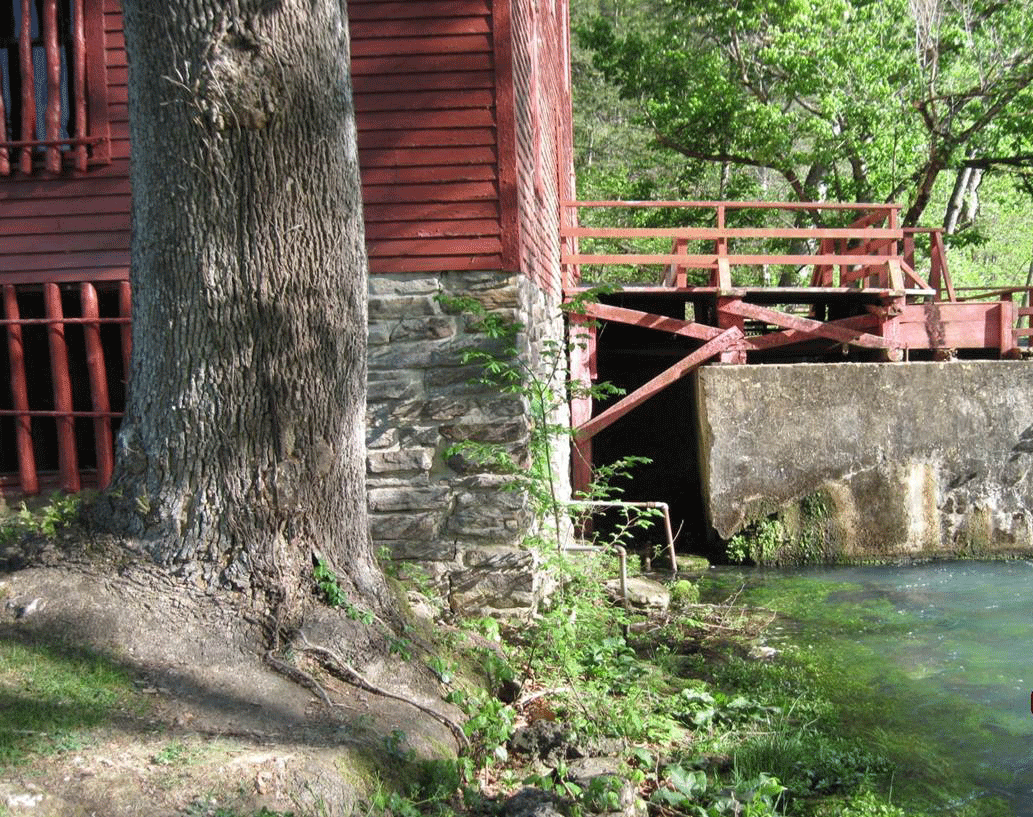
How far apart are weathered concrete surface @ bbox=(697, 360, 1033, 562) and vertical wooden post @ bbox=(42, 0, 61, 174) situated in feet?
19.2

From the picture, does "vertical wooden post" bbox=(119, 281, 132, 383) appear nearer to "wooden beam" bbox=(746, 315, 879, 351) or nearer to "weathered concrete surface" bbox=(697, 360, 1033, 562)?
"weathered concrete surface" bbox=(697, 360, 1033, 562)

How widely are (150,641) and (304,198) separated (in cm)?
181

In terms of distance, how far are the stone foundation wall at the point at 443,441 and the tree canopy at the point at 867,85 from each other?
33.3 ft

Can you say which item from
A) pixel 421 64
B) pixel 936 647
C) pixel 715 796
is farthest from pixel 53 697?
pixel 936 647

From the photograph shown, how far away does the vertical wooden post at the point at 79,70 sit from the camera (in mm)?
6199

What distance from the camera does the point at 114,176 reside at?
20.8 feet

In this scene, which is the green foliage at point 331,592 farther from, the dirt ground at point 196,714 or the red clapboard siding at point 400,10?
the red clapboard siding at point 400,10

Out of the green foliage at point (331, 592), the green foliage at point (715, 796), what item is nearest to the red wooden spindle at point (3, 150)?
the green foliage at point (331, 592)

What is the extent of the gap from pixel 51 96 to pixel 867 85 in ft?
37.5

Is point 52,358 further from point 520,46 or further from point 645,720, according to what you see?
point 645,720

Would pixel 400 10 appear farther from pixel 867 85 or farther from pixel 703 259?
pixel 867 85

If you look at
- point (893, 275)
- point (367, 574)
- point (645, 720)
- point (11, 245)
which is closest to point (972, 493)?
point (893, 275)

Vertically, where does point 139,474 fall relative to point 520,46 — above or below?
below

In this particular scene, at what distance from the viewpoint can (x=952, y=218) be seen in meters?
16.9
